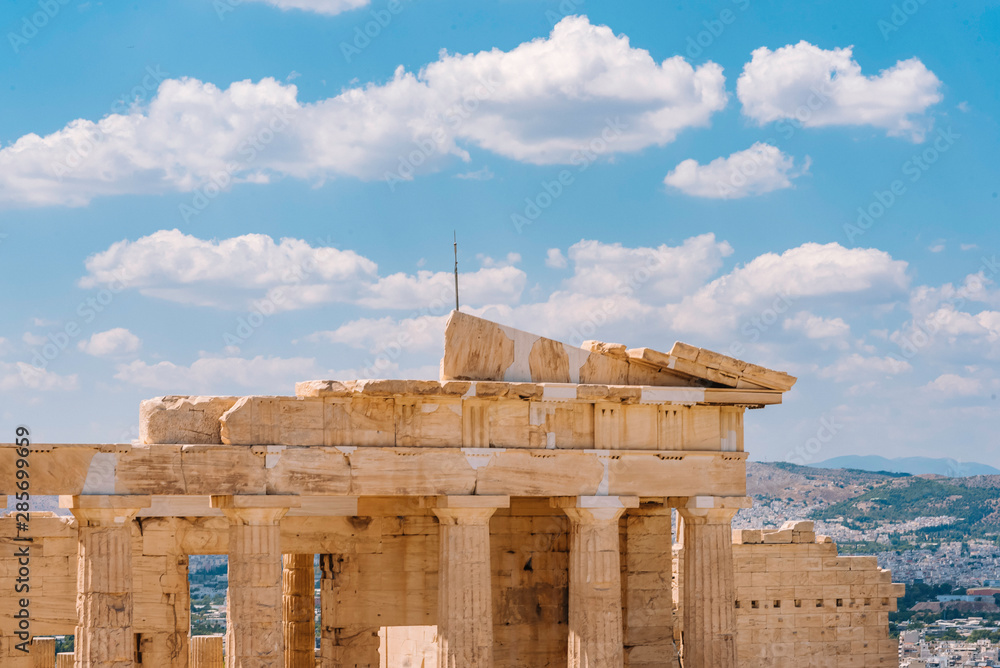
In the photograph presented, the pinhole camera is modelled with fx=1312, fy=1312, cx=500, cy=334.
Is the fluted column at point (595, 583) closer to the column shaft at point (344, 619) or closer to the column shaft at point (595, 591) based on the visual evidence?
the column shaft at point (595, 591)

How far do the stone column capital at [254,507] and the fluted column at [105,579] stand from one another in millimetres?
1525

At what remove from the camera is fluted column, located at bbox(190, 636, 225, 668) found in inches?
1401

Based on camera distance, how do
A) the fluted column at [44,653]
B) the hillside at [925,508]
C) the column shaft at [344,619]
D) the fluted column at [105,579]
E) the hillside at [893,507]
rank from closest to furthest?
the fluted column at [105,579] → the column shaft at [344,619] → the fluted column at [44,653] → the hillside at [893,507] → the hillside at [925,508]

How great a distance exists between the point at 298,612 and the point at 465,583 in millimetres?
9042

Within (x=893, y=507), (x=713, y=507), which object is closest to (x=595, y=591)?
(x=713, y=507)

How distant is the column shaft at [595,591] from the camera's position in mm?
26484

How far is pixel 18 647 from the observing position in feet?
103

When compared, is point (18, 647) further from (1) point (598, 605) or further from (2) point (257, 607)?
(1) point (598, 605)

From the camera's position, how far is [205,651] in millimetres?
35781

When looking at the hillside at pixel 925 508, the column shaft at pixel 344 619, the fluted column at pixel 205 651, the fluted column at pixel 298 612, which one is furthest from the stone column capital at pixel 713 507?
the hillside at pixel 925 508

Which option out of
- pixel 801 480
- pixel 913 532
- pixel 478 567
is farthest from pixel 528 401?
pixel 801 480

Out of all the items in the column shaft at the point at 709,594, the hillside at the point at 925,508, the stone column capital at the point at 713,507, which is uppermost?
the stone column capital at the point at 713,507

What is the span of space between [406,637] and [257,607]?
990 centimetres

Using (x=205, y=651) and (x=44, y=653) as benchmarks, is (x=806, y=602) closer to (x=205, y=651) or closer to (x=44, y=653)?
(x=205, y=651)
